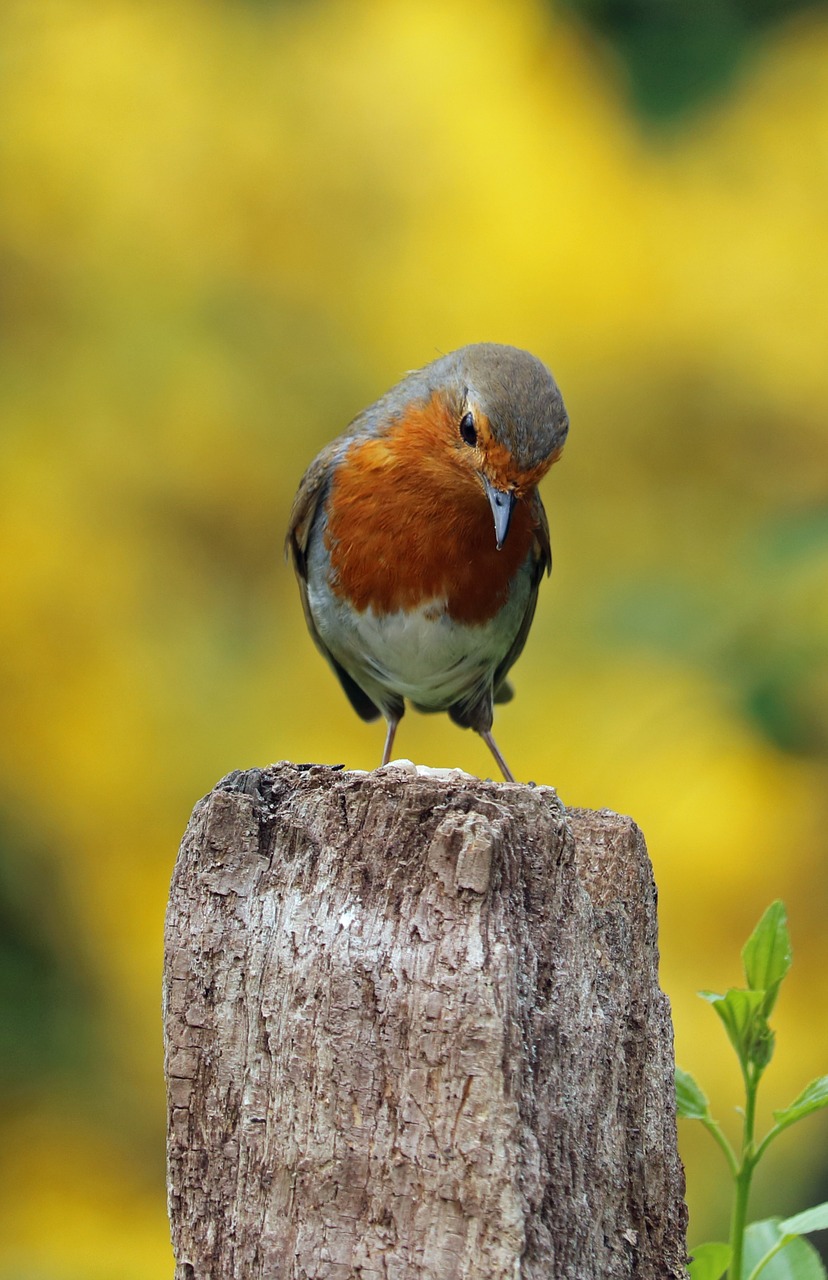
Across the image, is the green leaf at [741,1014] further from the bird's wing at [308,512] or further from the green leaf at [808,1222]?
the bird's wing at [308,512]

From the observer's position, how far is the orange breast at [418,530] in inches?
120

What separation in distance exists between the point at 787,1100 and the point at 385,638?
235cm

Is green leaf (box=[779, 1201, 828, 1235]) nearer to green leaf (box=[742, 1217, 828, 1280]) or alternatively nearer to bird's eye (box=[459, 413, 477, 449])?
green leaf (box=[742, 1217, 828, 1280])

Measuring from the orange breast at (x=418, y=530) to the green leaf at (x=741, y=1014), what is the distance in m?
1.42

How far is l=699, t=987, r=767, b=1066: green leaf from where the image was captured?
5.87 ft

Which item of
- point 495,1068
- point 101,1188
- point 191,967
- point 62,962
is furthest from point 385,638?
point 101,1188

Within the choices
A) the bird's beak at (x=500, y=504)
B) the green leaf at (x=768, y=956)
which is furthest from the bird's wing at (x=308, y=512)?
the green leaf at (x=768, y=956)

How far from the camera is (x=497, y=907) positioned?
1509mm

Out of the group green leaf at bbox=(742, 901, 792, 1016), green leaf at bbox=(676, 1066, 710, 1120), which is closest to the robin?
green leaf at bbox=(742, 901, 792, 1016)

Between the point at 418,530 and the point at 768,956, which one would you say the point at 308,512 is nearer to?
the point at 418,530

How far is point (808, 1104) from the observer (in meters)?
1.65

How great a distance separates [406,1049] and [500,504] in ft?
4.87

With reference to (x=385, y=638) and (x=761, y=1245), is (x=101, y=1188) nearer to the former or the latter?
(x=385, y=638)

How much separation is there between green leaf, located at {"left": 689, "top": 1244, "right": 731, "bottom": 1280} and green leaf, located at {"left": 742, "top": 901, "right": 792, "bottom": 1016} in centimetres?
35
